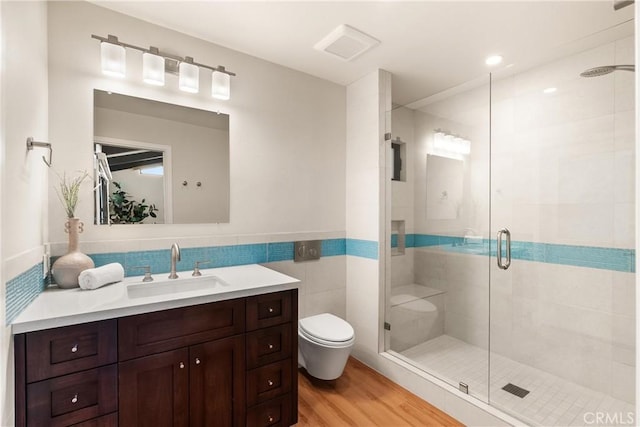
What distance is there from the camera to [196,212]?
6.70 feet

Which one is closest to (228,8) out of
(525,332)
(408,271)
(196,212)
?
(196,212)

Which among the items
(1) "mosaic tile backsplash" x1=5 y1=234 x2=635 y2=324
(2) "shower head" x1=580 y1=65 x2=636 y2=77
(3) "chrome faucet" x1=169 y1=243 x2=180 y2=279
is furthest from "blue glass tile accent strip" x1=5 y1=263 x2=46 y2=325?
(2) "shower head" x1=580 y1=65 x2=636 y2=77

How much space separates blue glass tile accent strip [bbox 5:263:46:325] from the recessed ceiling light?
3.00m

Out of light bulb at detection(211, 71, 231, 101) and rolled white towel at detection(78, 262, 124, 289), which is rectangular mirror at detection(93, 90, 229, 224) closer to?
light bulb at detection(211, 71, 231, 101)

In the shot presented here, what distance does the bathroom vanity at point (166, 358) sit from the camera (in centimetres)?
115

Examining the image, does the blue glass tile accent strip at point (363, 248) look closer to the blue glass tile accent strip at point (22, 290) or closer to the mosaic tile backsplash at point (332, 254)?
the mosaic tile backsplash at point (332, 254)

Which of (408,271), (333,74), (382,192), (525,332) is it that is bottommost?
(525,332)

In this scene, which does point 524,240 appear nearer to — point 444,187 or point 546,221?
point 546,221

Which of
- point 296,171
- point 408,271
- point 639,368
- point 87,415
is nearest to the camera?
point 639,368

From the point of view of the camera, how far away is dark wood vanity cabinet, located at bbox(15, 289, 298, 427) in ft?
3.76

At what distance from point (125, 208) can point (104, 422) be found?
1.08m

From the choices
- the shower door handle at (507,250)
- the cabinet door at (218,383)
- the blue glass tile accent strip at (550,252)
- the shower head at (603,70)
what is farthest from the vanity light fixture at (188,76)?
the shower head at (603,70)

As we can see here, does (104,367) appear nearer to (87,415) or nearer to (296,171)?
Result: (87,415)

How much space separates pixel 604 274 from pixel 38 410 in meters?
3.04
